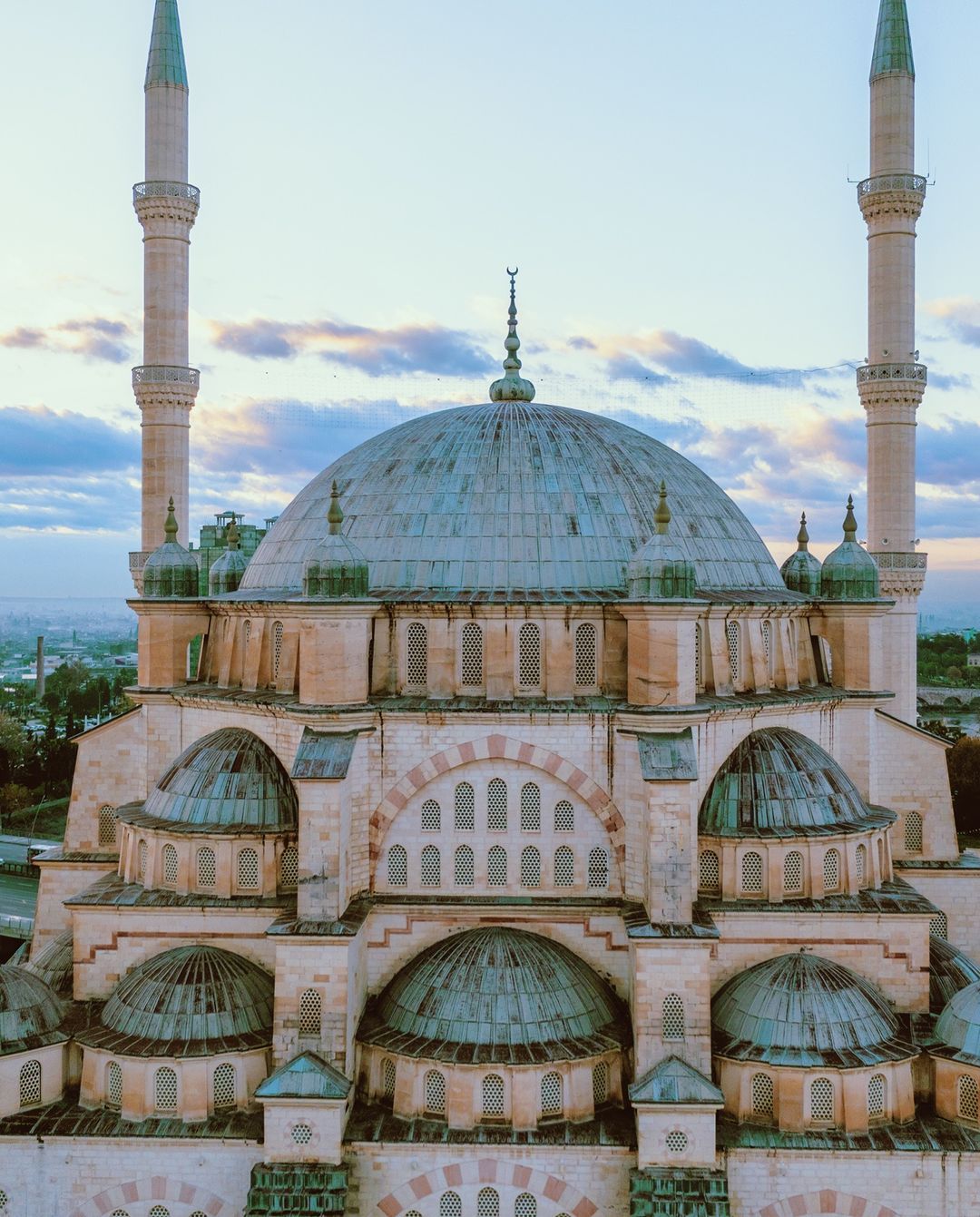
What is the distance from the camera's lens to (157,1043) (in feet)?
56.3

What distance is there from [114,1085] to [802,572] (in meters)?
17.3

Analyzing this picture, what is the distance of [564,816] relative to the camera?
18984 mm

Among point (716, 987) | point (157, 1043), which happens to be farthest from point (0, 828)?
point (716, 987)

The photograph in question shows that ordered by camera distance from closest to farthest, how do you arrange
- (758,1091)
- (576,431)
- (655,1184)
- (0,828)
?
(655,1184)
(758,1091)
(576,431)
(0,828)

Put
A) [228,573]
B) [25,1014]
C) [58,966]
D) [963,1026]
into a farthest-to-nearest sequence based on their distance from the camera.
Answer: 1. [228,573]
2. [58,966]
3. [25,1014]
4. [963,1026]

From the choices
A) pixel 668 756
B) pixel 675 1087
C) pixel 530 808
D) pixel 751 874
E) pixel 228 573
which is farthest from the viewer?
pixel 228 573

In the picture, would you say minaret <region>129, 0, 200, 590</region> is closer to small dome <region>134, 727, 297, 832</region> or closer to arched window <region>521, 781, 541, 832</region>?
small dome <region>134, 727, 297, 832</region>

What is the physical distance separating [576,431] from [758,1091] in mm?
12692

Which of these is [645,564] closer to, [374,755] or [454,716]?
[454,716]

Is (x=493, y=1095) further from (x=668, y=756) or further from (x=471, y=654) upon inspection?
(x=471, y=654)

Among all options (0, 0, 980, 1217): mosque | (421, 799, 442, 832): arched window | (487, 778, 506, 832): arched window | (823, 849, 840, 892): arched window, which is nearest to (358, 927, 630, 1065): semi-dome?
(0, 0, 980, 1217): mosque

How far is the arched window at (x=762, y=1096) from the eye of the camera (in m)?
17.0

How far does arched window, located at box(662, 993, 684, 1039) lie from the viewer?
55.9ft

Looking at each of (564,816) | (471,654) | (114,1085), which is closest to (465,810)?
(564,816)
